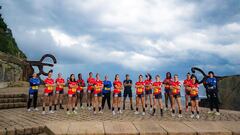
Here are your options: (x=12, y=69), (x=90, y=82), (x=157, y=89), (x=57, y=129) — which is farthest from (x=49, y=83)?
(x=12, y=69)

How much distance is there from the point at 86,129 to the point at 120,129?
0.94 m

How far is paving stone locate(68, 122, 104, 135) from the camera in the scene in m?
5.76

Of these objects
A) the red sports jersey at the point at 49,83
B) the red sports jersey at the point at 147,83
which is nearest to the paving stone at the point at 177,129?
the red sports jersey at the point at 147,83

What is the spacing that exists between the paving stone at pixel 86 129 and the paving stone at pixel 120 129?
7.0 inches

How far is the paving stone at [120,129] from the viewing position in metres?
5.86

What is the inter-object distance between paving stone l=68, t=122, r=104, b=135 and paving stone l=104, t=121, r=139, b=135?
0.59 feet

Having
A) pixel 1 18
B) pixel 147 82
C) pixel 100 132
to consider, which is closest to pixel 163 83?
pixel 147 82

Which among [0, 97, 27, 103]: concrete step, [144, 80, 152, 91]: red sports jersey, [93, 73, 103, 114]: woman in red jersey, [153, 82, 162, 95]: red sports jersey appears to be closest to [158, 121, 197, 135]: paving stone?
[153, 82, 162, 95]: red sports jersey

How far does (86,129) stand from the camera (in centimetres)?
604

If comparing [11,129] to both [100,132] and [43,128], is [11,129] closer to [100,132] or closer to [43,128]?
[43,128]

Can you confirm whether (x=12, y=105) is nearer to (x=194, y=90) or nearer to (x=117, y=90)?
(x=117, y=90)

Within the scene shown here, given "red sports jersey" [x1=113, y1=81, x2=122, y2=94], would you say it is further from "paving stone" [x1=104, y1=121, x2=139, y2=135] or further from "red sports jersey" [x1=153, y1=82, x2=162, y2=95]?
"paving stone" [x1=104, y1=121, x2=139, y2=135]

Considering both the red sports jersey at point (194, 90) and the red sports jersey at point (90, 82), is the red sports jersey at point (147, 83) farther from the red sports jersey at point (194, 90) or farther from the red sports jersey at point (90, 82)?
the red sports jersey at point (90, 82)

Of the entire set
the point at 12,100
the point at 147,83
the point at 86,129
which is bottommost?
the point at 86,129
